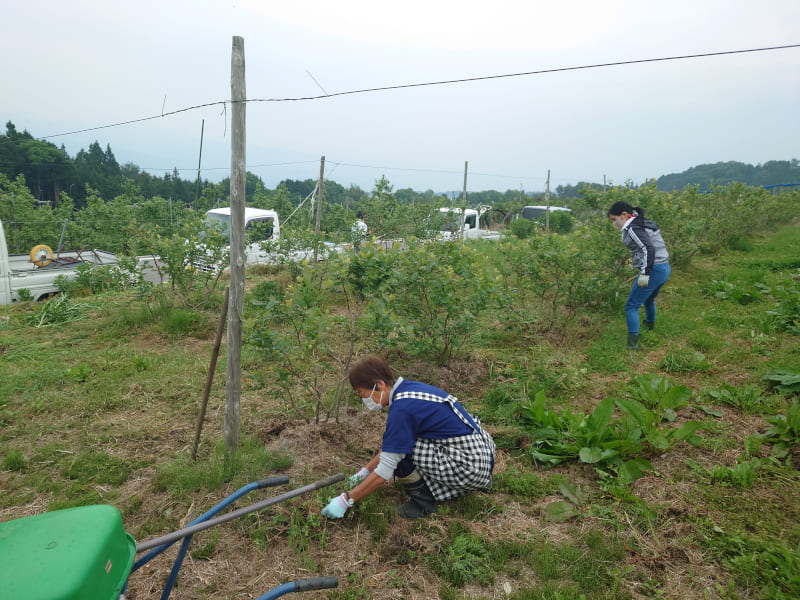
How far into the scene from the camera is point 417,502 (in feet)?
8.86

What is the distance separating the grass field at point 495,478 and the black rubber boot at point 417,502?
6 centimetres

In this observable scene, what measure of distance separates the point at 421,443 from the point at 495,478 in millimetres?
765

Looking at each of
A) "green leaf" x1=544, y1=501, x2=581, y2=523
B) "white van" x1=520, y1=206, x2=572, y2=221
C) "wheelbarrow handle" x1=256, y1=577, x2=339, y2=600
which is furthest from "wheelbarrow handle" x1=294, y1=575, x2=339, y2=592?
"white van" x1=520, y1=206, x2=572, y2=221

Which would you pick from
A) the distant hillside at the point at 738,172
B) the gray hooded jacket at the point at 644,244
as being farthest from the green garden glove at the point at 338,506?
the distant hillside at the point at 738,172

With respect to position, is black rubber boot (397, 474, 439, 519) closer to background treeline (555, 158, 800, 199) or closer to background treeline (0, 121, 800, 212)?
background treeline (0, 121, 800, 212)

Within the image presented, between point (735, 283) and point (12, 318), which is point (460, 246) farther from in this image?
point (12, 318)

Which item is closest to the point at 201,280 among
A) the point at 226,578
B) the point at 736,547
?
the point at 226,578

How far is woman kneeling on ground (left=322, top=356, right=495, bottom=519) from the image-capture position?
7.98 feet

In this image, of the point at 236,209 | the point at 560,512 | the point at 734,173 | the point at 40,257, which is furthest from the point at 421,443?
the point at 734,173

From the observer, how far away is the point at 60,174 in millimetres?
38156

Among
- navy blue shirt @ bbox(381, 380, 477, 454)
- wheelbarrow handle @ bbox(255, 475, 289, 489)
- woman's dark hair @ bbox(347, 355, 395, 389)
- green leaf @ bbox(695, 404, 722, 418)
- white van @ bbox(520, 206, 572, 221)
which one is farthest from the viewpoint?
white van @ bbox(520, 206, 572, 221)

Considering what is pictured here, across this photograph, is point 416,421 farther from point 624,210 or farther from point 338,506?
point 624,210

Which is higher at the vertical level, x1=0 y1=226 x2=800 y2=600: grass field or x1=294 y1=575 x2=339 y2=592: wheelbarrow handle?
x1=294 y1=575 x2=339 y2=592: wheelbarrow handle

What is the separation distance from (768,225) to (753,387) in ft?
49.8
